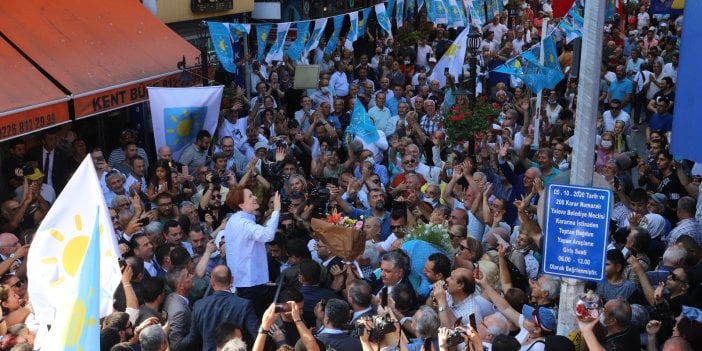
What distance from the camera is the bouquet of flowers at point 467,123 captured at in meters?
13.4

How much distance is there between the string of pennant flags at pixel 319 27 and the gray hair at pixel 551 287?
8.10 m

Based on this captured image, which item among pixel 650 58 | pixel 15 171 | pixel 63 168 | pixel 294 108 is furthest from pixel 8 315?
pixel 650 58

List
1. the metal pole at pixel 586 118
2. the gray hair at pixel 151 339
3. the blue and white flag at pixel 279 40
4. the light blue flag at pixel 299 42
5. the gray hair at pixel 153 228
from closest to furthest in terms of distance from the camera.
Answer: the gray hair at pixel 151 339 → the metal pole at pixel 586 118 → the gray hair at pixel 153 228 → the blue and white flag at pixel 279 40 → the light blue flag at pixel 299 42

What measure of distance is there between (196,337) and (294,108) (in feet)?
34.3

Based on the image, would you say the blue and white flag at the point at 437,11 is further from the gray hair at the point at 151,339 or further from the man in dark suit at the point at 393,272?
the gray hair at the point at 151,339

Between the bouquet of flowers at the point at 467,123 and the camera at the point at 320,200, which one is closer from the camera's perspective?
the camera at the point at 320,200

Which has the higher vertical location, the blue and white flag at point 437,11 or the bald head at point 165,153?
the blue and white flag at point 437,11

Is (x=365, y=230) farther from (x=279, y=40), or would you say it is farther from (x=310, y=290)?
(x=279, y=40)

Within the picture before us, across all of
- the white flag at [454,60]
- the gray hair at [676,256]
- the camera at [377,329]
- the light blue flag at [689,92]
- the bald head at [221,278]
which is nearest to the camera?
the camera at [377,329]

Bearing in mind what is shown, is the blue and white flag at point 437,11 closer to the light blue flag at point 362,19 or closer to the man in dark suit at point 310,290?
the light blue flag at point 362,19

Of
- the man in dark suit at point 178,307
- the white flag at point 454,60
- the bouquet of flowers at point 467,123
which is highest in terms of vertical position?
the white flag at point 454,60

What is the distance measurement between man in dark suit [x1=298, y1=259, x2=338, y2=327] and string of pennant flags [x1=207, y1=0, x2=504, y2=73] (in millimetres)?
7251

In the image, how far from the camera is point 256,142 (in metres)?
13.4

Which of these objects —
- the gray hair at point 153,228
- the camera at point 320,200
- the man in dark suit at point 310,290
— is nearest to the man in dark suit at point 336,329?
the man in dark suit at point 310,290
